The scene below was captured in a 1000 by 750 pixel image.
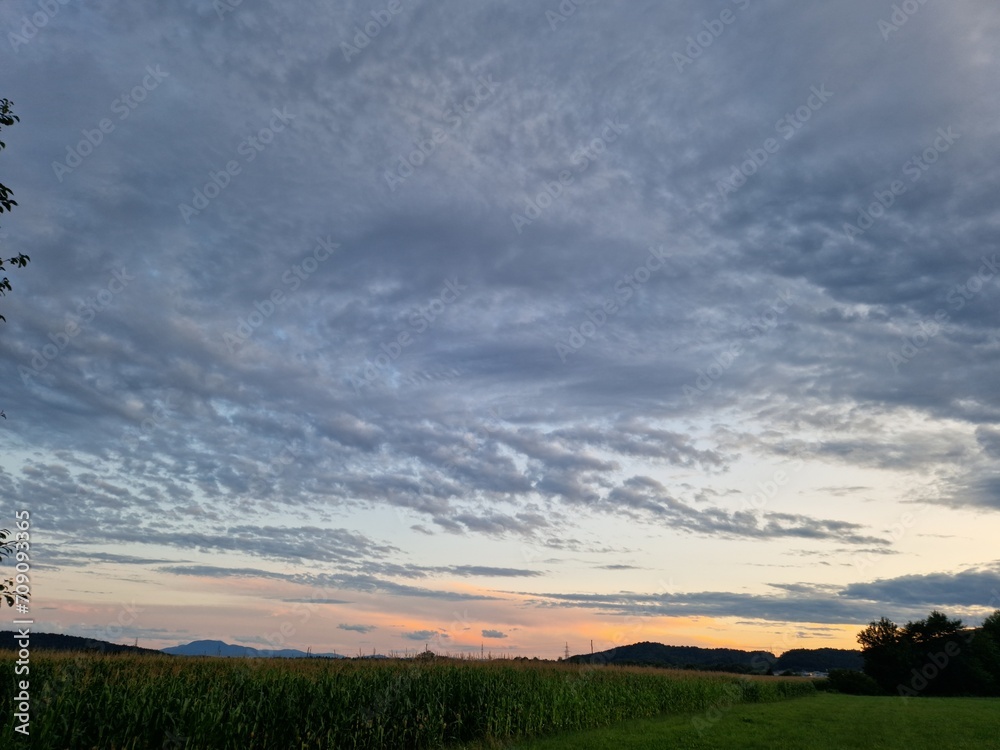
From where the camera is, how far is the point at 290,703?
18844 mm

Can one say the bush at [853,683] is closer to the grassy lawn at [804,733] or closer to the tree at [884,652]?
the tree at [884,652]

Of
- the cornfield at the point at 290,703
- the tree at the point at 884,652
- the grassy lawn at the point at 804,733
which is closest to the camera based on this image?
the cornfield at the point at 290,703

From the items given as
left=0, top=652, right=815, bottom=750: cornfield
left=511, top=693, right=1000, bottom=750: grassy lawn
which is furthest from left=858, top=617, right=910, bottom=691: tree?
left=0, top=652, right=815, bottom=750: cornfield

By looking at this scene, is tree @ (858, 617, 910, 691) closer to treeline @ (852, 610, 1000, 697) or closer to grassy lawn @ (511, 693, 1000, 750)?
treeline @ (852, 610, 1000, 697)

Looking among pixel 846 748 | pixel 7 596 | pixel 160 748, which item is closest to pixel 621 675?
pixel 846 748

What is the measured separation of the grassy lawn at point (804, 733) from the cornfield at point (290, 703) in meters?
1.86

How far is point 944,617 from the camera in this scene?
301ft

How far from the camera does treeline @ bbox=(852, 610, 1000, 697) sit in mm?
84312

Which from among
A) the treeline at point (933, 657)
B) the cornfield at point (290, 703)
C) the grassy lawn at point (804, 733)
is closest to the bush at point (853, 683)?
the treeline at point (933, 657)

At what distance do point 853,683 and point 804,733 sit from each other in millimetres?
70639

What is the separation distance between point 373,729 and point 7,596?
14.4m

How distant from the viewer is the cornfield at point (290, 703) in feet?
49.9

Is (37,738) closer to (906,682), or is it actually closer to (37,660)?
(37,660)

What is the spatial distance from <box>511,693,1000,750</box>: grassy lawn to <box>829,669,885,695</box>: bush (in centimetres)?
5206
